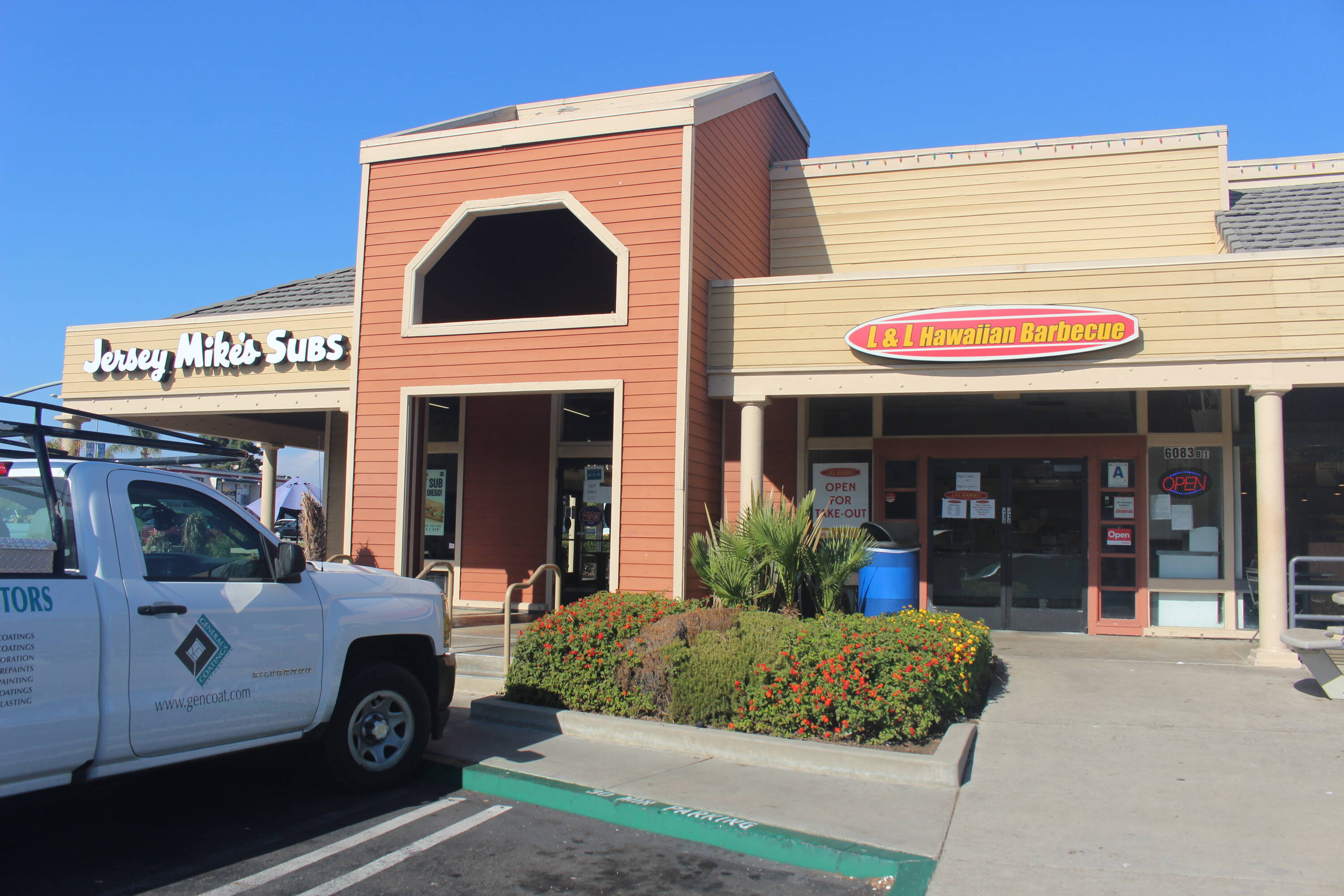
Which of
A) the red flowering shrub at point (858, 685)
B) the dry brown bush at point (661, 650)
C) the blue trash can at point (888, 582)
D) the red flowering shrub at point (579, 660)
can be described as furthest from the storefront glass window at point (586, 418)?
the red flowering shrub at point (858, 685)

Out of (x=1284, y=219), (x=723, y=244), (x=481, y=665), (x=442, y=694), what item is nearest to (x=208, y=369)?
(x=481, y=665)

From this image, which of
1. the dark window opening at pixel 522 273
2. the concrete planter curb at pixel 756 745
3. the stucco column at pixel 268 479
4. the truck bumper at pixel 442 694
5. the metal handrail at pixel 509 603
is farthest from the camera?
the stucco column at pixel 268 479

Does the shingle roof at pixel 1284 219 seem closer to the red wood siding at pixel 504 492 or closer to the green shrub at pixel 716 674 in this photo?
the green shrub at pixel 716 674

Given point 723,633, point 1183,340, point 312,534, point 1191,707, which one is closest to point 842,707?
point 723,633

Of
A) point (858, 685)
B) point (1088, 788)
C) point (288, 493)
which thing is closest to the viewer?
point (1088, 788)

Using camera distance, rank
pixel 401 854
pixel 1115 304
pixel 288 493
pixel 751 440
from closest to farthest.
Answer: pixel 401 854
pixel 1115 304
pixel 751 440
pixel 288 493

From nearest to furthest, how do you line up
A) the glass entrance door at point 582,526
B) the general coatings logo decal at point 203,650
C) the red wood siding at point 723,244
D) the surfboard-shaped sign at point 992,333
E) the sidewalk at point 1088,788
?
the sidewalk at point 1088,788 → the general coatings logo decal at point 203,650 → the surfboard-shaped sign at point 992,333 → the red wood siding at point 723,244 → the glass entrance door at point 582,526

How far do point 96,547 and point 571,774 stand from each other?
3.21 m

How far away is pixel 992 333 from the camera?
10.4 m

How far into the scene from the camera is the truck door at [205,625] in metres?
4.86

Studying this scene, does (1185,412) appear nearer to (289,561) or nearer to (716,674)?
(716,674)

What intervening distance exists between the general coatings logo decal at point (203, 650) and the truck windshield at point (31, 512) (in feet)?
2.17

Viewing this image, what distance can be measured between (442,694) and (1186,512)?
31.8 ft

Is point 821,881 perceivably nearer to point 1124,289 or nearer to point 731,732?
point 731,732
